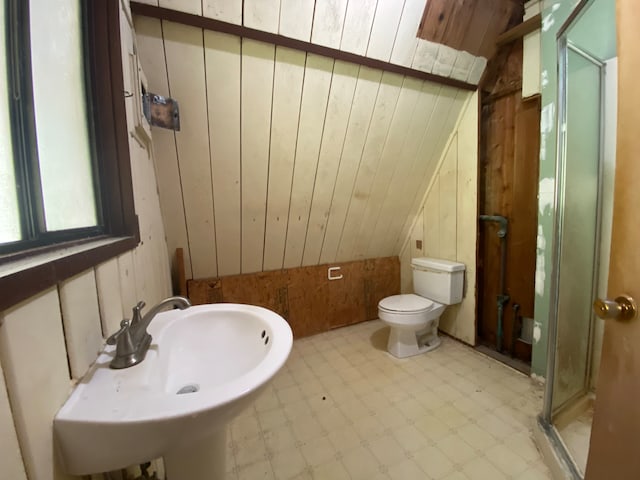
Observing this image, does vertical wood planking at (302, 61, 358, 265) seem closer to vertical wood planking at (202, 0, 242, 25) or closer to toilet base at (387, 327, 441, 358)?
vertical wood planking at (202, 0, 242, 25)

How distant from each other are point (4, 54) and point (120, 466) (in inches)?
31.8

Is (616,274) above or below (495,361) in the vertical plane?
above

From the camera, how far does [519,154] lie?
1.84 metres

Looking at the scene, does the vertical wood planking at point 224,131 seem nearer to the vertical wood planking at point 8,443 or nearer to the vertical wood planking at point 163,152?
the vertical wood planking at point 163,152

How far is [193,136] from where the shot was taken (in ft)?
4.98

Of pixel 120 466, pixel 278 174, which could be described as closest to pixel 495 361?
pixel 278 174

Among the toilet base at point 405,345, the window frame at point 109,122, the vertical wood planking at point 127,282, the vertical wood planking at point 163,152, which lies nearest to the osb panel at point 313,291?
the vertical wood planking at point 163,152

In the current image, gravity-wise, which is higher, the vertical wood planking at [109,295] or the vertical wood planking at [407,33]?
the vertical wood planking at [407,33]

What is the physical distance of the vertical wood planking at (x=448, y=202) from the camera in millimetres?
2178

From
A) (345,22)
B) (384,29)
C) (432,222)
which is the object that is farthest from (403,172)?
(345,22)

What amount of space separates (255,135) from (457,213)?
1.60 meters

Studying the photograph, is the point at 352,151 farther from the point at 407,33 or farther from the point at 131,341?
the point at 131,341

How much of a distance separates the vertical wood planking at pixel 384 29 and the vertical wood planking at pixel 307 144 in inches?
9.8

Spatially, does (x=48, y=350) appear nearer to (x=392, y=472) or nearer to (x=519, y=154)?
(x=392, y=472)
